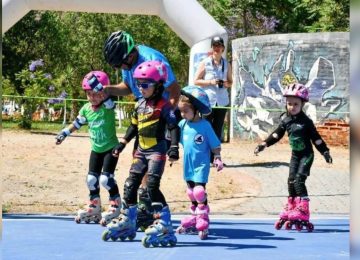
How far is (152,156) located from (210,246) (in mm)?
937

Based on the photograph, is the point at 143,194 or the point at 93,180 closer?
the point at 143,194

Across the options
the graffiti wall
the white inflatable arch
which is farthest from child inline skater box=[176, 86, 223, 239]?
the graffiti wall

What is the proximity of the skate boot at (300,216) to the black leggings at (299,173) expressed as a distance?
9cm

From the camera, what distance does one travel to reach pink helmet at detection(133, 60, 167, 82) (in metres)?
5.69

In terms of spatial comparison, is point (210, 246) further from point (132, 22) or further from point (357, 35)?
Result: point (132, 22)

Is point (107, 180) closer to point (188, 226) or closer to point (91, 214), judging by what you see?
point (91, 214)

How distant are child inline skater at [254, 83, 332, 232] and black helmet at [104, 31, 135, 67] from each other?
1.73 meters

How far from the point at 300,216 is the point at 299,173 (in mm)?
445

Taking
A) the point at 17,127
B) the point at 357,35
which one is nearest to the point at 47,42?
the point at 17,127

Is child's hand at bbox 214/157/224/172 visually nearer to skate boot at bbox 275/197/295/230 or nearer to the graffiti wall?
skate boot at bbox 275/197/295/230

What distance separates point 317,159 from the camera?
1500 cm

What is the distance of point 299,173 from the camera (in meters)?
6.82

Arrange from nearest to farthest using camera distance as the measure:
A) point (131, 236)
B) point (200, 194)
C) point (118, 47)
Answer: point (131, 236) → point (118, 47) → point (200, 194)

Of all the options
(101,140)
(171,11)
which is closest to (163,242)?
(101,140)
